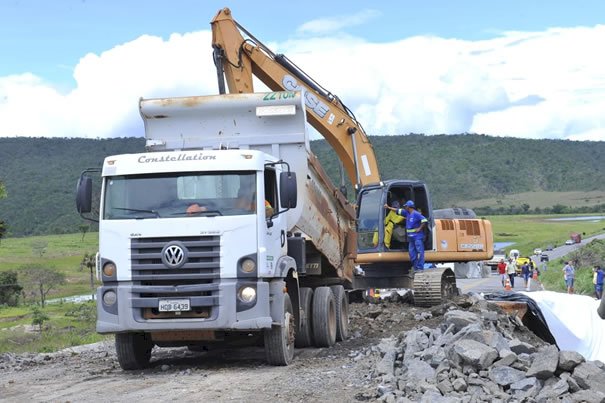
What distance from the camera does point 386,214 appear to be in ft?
65.9

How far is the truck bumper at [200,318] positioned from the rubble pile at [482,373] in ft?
5.39

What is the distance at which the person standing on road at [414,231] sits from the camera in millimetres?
19344

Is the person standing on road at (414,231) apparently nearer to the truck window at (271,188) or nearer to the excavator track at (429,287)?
the excavator track at (429,287)

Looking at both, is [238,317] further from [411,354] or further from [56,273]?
[56,273]

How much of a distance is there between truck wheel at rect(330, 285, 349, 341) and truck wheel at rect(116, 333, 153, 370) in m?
3.71

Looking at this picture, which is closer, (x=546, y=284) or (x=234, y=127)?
(x=234, y=127)

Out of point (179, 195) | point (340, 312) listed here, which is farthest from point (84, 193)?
point (340, 312)

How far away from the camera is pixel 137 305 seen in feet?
38.6

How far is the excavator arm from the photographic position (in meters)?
18.5

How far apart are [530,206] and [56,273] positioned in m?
105

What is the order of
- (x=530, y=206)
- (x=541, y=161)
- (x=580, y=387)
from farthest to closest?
(x=541, y=161) → (x=530, y=206) → (x=580, y=387)

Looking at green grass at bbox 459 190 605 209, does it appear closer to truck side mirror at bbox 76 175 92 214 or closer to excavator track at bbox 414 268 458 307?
excavator track at bbox 414 268 458 307

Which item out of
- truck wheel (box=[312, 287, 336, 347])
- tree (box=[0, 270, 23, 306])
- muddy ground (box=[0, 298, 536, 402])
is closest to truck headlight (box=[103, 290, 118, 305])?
muddy ground (box=[0, 298, 536, 402])

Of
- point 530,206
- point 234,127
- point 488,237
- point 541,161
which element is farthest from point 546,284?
point 541,161
